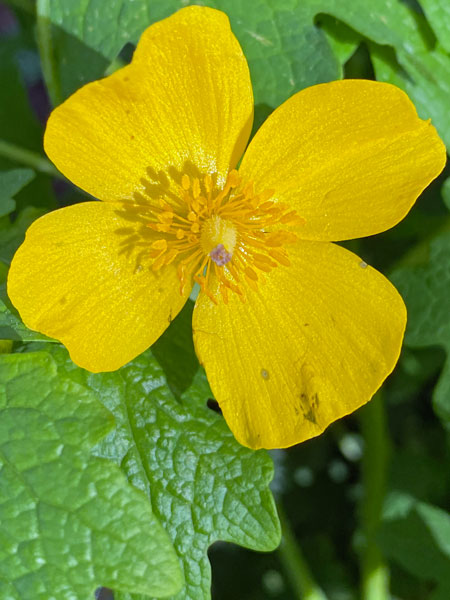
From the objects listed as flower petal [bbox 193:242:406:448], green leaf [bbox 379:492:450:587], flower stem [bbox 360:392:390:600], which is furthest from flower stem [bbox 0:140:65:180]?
green leaf [bbox 379:492:450:587]

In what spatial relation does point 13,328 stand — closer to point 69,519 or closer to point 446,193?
point 69,519

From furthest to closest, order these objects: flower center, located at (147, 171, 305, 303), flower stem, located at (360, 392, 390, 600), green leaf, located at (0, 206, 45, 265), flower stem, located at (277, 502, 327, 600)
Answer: flower stem, located at (360, 392, 390, 600), flower stem, located at (277, 502, 327, 600), green leaf, located at (0, 206, 45, 265), flower center, located at (147, 171, 305, 303)

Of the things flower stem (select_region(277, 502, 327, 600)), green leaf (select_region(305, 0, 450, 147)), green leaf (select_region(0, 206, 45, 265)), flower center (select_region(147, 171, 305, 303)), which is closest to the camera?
flower center (select_region(147, 171, 305, 303))

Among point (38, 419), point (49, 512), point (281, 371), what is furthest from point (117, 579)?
point (281, 371)

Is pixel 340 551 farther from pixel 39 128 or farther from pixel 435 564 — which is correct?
pixel 39 128

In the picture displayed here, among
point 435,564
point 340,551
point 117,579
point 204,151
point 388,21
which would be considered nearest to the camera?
point 117,579

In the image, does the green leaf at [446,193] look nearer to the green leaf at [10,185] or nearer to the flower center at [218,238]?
the flower center at [218,238]

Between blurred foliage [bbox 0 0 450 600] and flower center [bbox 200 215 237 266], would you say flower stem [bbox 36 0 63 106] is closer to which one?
blurred foliage [bbox 0 0 450 600]

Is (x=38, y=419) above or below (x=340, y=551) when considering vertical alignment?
above
